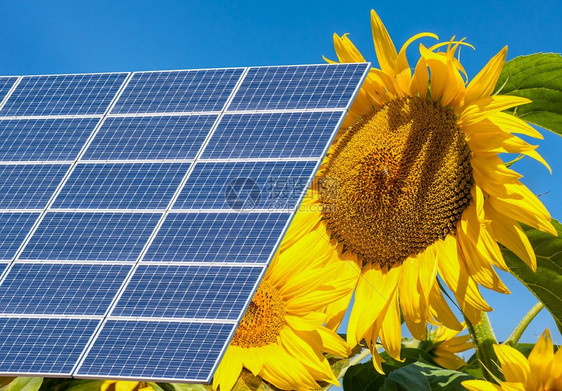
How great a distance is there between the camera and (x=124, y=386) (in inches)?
166

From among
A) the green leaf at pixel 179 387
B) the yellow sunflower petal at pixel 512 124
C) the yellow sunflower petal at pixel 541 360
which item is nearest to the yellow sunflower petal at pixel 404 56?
the yellow sunflower petal at pixel 512 124

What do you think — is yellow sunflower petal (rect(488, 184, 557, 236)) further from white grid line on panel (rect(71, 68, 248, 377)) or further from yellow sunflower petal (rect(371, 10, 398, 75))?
white grid line on panel (rect(71, 68, 248, 377))

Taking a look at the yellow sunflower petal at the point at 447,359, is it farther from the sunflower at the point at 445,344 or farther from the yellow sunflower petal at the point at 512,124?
the yellow sunflower petal at the point at 512,124

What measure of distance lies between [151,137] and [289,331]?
189cm

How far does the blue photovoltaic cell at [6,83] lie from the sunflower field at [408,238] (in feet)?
10.7

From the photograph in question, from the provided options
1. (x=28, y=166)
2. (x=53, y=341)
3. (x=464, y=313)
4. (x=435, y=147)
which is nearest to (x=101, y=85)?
(x=28, y=166)

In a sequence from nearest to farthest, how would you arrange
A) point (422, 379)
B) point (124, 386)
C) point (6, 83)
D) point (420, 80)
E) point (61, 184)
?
1. point (124, 386)
2. point (422, 379)
3. point (420, 80)
4. point (61, 184)
5. point (6, 83)

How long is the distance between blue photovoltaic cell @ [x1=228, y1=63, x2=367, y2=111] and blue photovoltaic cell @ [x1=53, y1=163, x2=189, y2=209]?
770 millimetres

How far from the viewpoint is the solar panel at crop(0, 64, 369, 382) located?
13.9 ft

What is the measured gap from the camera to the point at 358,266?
16.4 feet

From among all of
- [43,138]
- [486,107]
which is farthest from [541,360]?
[43,138]

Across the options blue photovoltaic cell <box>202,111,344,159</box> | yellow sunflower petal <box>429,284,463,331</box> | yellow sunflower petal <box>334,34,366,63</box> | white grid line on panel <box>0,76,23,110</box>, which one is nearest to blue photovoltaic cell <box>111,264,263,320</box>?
blue photovoltaic cell <box>202,111,344,159</box>

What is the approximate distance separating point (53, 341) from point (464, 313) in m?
2.55

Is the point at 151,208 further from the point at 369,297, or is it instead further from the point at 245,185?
the point at 369,297
